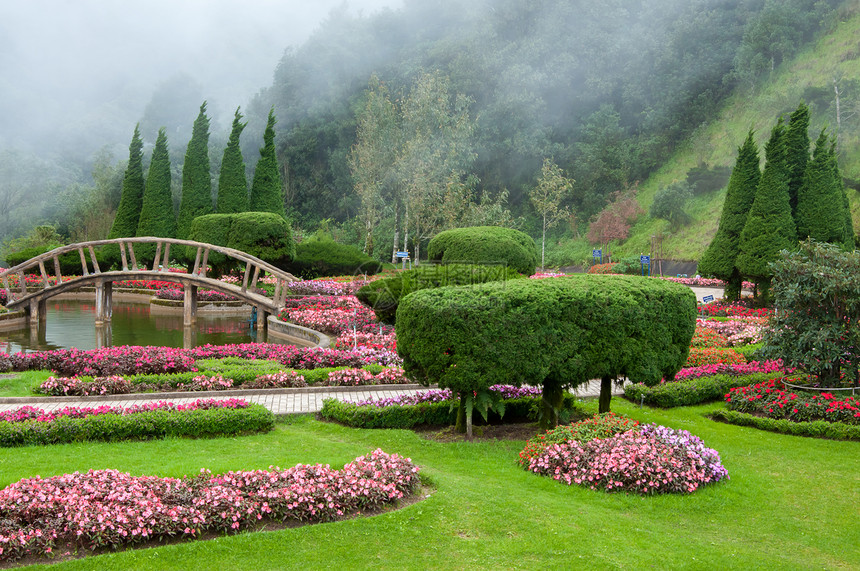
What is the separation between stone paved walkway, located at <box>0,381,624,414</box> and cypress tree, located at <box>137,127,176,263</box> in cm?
2585

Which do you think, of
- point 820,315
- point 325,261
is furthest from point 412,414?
point 325,261

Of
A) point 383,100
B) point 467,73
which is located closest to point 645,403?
point 383,100

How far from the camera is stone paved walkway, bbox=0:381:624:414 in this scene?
995 centimetres

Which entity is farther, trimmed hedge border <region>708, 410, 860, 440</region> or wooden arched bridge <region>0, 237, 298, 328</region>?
wooden arched bridge <region>0, 237, 298, 328</region>

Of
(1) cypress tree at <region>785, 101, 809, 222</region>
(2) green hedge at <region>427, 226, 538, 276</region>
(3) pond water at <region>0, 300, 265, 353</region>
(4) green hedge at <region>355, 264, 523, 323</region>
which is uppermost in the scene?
(1) cypress tree at <region>785, 101, 809, 222</region>

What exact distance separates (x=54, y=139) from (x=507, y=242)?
8302 centimetres

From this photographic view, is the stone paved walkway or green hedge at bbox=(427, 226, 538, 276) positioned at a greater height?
green hedge at bbox=(427, 226, 538, 276)

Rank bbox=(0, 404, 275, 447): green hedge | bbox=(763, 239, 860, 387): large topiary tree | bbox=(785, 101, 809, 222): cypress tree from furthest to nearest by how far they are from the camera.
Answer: bbox=(785, 101, 809, 222): cypress tree < bbox=(763, 239, 860, 387): large topiary tree < bbox=(0, 404, 275, 447): green hedge

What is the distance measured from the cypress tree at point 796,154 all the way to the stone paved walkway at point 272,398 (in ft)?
46.9

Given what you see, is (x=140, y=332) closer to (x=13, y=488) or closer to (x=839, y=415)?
(x=13, y=488)

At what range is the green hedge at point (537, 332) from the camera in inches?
309

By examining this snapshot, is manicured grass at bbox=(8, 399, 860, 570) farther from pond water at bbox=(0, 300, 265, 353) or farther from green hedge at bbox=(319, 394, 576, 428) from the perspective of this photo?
pond water at bbox=(0, 300, 265, 353)

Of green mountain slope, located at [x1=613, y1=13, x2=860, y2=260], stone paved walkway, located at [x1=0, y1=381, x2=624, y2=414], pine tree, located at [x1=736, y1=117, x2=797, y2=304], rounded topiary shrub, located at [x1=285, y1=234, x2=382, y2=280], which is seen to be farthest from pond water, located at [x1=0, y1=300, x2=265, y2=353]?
green mountain slope, located at [x1=613, y1=13, x2=860, y2=260]

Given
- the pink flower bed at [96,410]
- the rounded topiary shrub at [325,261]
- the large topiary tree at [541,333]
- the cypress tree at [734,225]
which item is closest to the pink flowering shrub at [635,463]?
the large topiary tree at [541,333]
